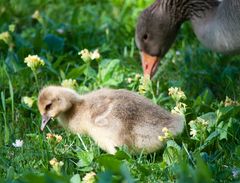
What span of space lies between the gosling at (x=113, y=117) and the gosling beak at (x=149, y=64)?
1.10 metres

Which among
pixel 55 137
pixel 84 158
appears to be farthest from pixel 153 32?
pixel 84 158

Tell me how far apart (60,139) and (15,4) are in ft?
10.5

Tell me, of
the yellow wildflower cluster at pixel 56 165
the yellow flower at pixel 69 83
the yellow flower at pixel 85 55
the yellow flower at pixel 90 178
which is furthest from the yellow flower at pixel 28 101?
the yellow flower at pixel 90 178

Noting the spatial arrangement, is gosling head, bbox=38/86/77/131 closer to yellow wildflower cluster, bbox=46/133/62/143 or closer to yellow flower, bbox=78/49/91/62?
yellow wildflower cluster, bbox=46/133/62/143

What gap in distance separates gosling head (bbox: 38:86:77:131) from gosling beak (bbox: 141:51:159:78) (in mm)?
1213

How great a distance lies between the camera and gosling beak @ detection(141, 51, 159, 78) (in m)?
5.52

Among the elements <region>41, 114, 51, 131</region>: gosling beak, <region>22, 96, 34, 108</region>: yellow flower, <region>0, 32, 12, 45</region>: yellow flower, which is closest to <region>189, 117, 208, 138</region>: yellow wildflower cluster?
<region>41, 114, 51, 131</region>: gosling beak

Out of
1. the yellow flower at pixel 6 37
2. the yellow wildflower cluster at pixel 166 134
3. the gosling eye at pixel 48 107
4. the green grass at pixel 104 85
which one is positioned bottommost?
the green grass at pixel 104 85

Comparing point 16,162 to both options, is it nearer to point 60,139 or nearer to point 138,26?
point 60,139

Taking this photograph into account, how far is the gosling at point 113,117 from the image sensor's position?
13.5 ft

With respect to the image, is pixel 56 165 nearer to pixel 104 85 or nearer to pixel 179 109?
pixel 179 109

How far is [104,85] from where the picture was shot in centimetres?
532

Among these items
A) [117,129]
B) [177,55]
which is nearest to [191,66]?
[177,55]

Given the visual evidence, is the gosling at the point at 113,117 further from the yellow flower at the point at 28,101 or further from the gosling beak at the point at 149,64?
the gosling beak at the point at 149,64
